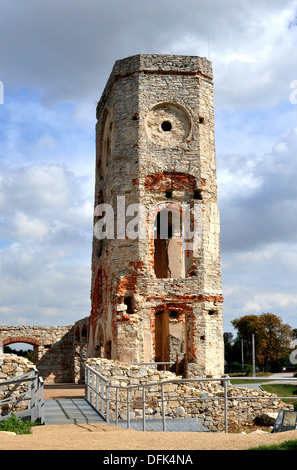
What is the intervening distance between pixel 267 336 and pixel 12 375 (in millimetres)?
38988

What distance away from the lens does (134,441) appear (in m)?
8.44

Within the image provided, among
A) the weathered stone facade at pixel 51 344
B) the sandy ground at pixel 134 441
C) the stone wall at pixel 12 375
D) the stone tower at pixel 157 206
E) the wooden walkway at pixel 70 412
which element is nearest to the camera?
the sandy ground at pixel 134 441

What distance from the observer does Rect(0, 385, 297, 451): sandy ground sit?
763 cm

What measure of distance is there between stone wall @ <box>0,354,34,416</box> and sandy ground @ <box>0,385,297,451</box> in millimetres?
3484

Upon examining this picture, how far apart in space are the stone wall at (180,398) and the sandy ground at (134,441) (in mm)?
4331

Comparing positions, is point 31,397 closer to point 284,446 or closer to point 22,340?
point 284,446

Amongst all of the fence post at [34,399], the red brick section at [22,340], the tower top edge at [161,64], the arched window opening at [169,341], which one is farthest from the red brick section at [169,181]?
the red brick section at [22,340]

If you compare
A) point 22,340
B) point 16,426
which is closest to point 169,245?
point 22,340

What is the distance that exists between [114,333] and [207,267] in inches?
146

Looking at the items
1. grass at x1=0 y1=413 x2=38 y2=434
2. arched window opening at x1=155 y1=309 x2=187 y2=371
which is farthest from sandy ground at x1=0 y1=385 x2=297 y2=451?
arched window opening at x1=155 y1=309 x2=187 y2=371

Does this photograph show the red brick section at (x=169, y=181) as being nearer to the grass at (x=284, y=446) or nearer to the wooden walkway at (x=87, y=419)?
the wooden walkway at (x=87, y=419)

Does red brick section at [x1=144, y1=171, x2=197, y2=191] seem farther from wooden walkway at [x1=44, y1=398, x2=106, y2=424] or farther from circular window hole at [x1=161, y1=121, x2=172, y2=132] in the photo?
wooden walkway at [x1=44, y1=398, x2=106, y2=424]

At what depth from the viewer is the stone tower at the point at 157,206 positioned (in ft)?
59.6
